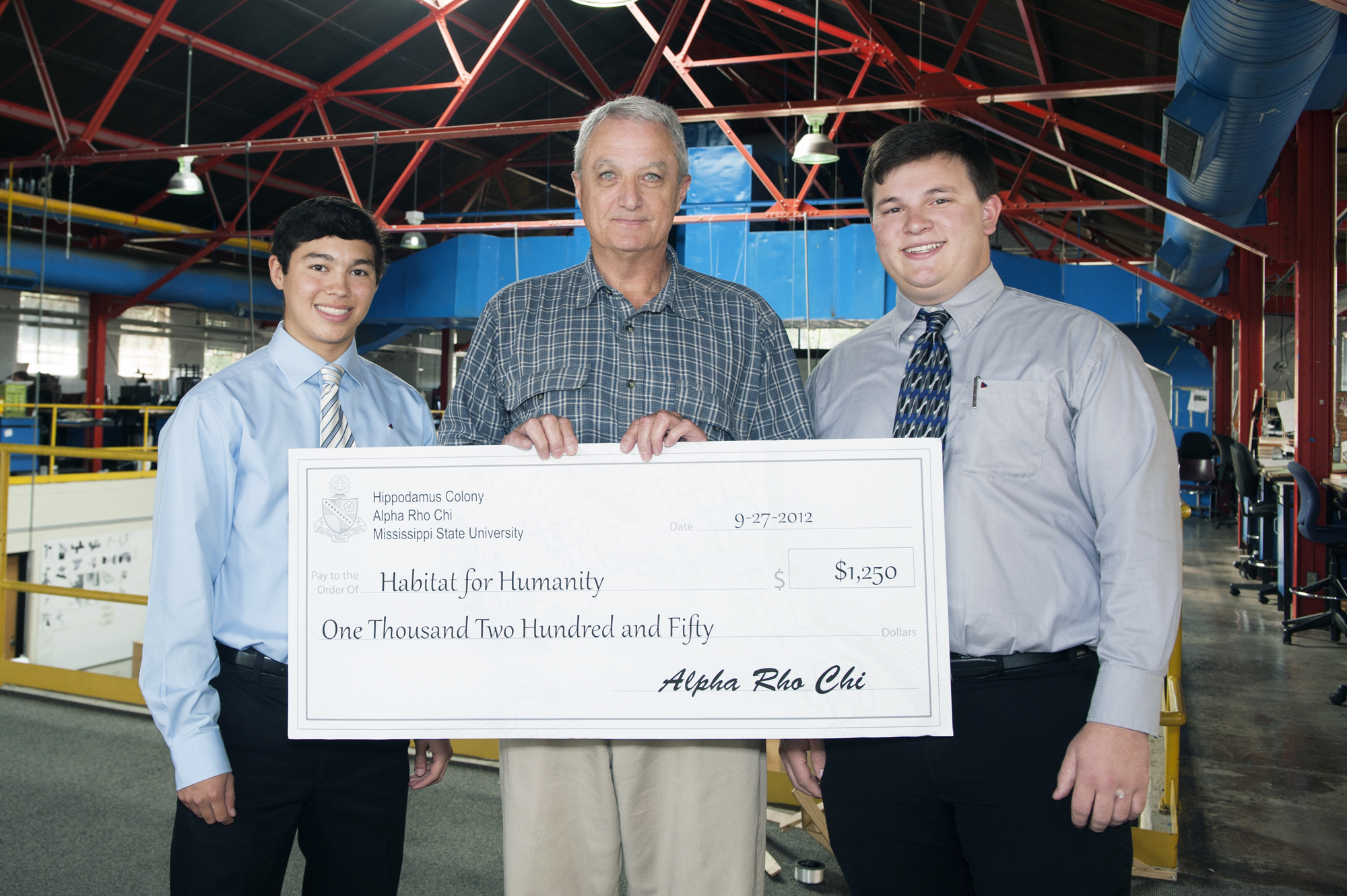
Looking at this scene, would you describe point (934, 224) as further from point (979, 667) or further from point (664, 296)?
point (979, 667)

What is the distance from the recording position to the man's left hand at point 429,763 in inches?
68.7

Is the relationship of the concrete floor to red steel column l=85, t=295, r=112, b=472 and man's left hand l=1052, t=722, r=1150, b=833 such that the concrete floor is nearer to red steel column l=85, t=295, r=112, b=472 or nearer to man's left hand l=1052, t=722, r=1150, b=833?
man's left hand l=1052, t=722, r=1150, b=833

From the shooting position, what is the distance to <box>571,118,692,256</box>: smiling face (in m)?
1.49

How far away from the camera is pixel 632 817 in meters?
1.48

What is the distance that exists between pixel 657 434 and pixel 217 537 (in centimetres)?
84

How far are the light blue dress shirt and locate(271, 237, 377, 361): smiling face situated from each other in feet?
0.14

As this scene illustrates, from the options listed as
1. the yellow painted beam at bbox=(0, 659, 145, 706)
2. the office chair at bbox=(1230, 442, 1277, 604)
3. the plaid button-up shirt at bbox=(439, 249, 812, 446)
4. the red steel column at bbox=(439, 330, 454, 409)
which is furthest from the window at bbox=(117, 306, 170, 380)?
the plaid button-up shirt at bbox=(439, 249, 812, 446)

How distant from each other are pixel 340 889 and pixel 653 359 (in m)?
1.16

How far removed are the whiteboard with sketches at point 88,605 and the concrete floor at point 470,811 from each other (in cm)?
425

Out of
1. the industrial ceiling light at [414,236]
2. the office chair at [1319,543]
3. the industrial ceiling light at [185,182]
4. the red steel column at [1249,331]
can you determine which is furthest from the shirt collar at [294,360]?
the red steel column at [1249,331]

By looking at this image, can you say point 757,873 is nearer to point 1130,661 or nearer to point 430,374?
point 1130,661

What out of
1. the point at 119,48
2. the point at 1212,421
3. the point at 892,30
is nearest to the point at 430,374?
the point at 119,48

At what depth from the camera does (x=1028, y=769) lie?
1.34m

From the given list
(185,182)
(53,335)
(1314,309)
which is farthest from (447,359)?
(1314,309)
